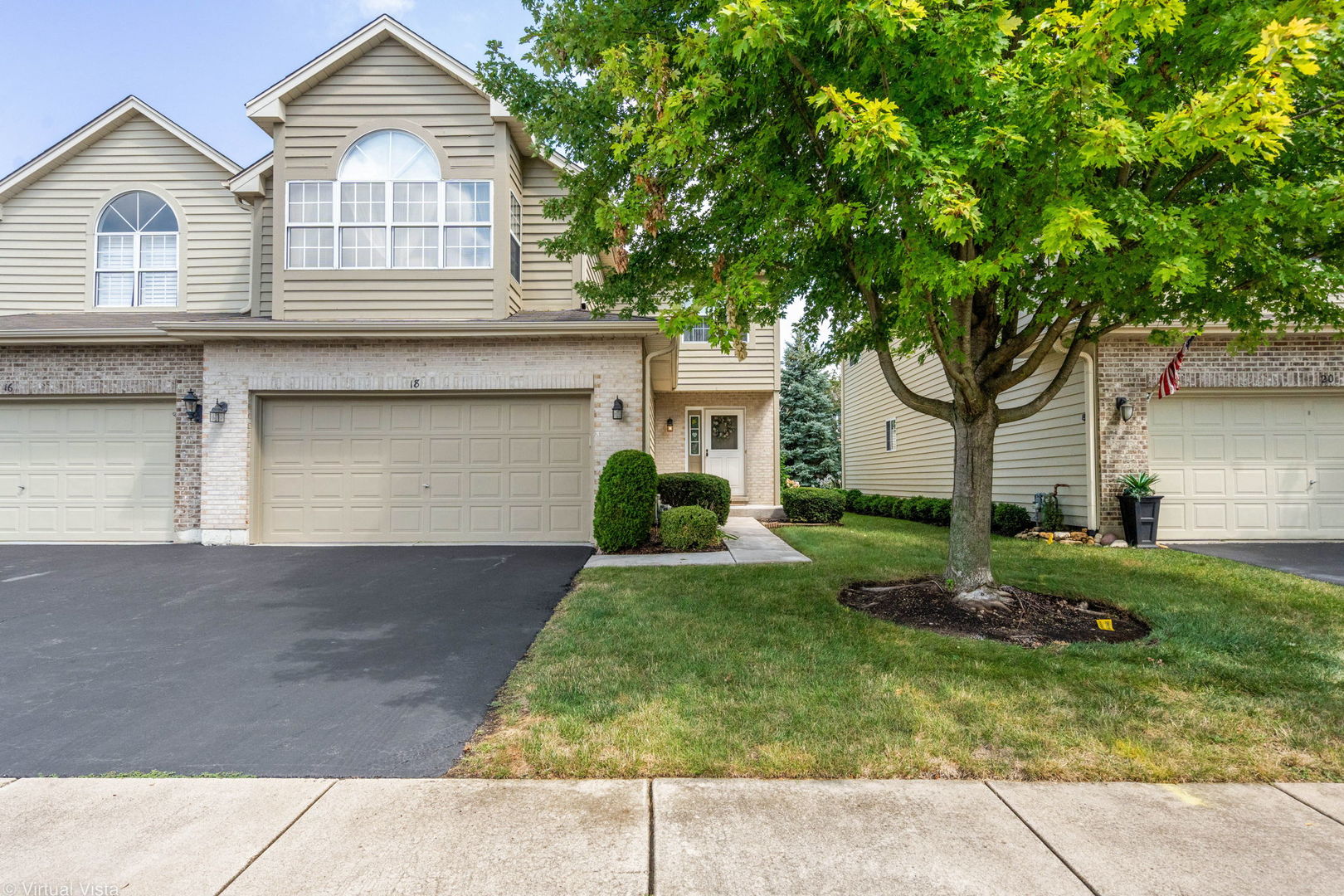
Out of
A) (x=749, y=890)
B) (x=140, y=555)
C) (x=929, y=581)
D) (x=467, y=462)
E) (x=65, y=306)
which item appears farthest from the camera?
(x=65, y=306)

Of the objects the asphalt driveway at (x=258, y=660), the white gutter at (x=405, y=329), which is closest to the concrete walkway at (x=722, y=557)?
the asphalt driveway at (x=258, y=660)

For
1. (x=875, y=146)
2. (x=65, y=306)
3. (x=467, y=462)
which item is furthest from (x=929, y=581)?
(x=65, y=306)

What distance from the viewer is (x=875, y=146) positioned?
3.74m

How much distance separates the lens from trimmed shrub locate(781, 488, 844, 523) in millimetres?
13789

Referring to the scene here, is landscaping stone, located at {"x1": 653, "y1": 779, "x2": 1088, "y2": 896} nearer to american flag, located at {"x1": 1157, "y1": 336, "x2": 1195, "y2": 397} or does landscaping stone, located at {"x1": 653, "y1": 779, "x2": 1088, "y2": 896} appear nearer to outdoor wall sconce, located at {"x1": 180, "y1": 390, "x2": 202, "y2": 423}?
american flag, located at {"x1": 1157, "y1": 336, "x2": 1195, "y2": 397}

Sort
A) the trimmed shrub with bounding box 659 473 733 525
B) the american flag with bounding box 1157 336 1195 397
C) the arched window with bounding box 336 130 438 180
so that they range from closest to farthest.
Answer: the american flag with bounding box 1157 336 1195 397
the arched window with bounding box 336 130 438 180
the trimmed shrub with bounding box 659 473 733 525

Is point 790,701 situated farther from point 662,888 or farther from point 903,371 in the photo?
point 903,371

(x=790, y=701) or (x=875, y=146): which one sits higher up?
(x=875, y=146)

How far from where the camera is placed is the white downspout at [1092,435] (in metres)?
9.62

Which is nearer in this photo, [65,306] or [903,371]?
[65,306]

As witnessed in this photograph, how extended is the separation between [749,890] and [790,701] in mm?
1499

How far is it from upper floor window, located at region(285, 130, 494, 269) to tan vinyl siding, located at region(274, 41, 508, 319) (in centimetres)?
17

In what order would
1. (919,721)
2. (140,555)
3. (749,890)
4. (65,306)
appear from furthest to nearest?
1. (65,306)
2. (140,555)
3. (919,721)
4. (749,890)

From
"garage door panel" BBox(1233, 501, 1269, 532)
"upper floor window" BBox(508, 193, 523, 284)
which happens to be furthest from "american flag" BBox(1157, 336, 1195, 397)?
"upper floor window" BBox(508, 193, 523, 284)
